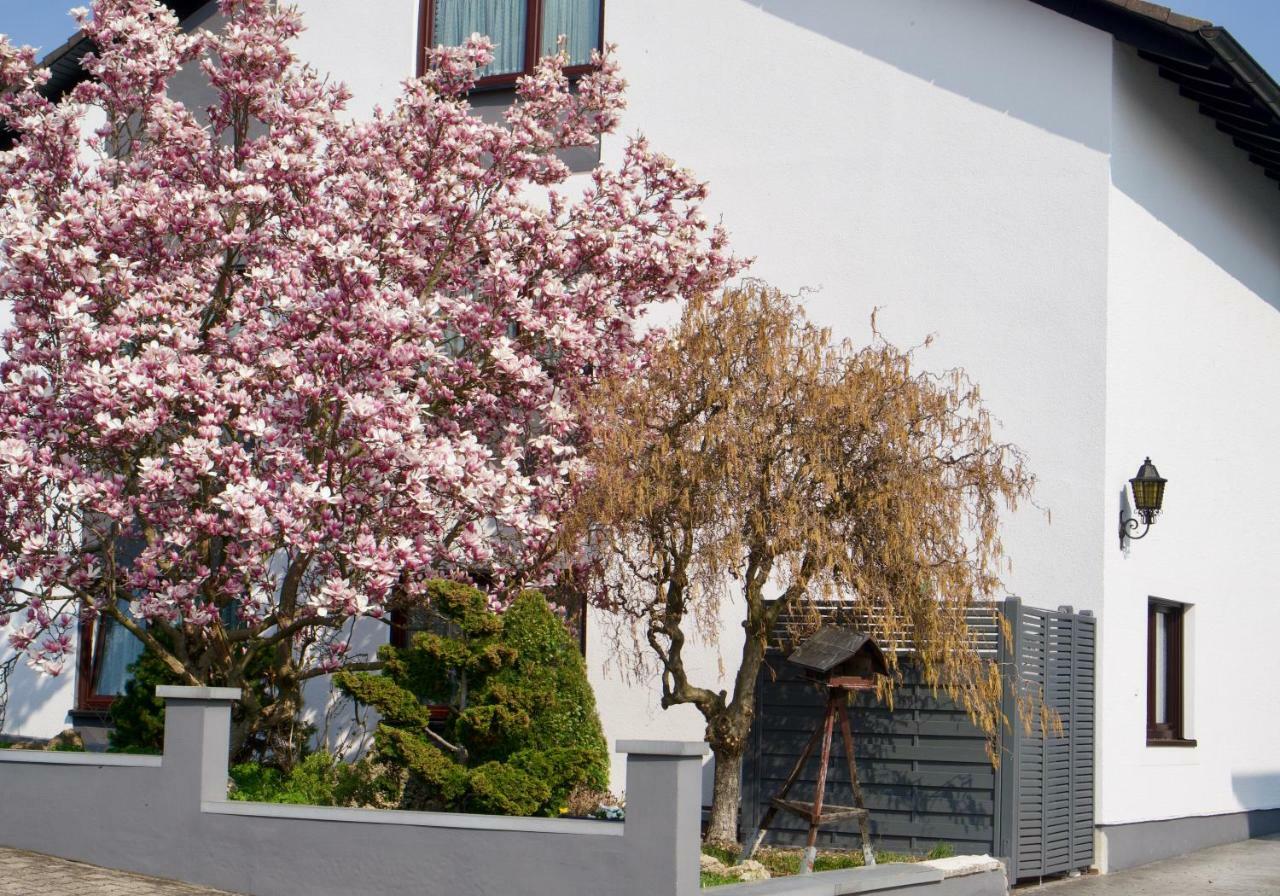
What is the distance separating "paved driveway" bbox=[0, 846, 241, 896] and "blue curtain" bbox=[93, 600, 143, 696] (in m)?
4.97

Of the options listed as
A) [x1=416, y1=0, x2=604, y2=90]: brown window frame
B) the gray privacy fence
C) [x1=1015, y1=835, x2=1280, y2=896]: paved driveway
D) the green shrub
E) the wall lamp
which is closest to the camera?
the gray privacy fence

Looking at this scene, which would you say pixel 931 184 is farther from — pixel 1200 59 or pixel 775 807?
pixel 775 807

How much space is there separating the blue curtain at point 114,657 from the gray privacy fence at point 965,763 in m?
6.57

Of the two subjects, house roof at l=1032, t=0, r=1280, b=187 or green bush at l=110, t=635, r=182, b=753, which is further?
green bush at l=110, t=635, r=182, b=753

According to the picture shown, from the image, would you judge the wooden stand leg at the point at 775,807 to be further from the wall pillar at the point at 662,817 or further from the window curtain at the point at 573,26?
the window curtain at the point at 573,26

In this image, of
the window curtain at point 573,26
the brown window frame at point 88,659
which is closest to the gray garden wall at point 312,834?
the brown window frame at point 88,659

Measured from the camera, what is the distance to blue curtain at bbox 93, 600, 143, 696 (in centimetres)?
1532

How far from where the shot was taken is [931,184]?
12953 millimetres

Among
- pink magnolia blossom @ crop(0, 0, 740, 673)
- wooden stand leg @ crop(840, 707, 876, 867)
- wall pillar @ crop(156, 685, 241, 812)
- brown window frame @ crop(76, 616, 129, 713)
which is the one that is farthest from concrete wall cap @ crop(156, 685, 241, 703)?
brown window frame @ crop(76, 616, 129, 713)

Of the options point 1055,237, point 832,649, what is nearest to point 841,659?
point 832,649

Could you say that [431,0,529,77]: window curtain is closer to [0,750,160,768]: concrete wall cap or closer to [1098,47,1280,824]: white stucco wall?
[1098,47,1280,824]: white stucco wall

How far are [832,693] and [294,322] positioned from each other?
13.7 ft

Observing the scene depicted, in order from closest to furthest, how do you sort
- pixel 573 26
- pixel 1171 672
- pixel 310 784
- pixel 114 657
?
pixel 310 784, pixel 1171 672, pixel 573 26, pixel 114 657

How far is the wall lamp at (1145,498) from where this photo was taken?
12.1m
